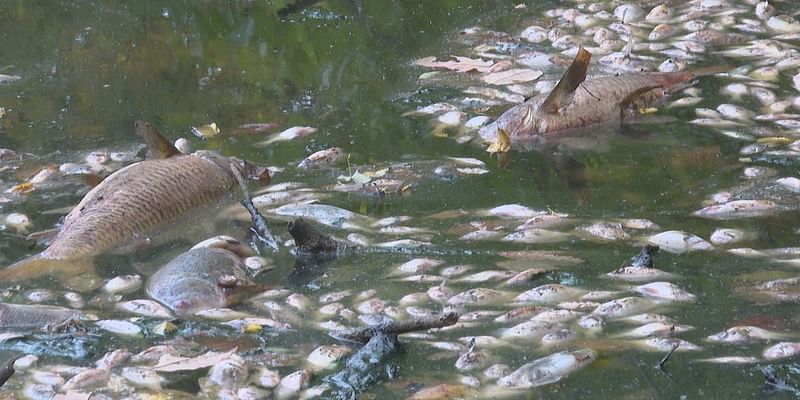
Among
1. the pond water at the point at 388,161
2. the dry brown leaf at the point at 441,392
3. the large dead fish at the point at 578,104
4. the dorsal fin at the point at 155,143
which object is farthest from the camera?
the large dead fish at the point at 578,104

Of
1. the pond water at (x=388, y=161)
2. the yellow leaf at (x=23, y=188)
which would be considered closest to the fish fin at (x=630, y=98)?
the pond water at (x=388, y=161)

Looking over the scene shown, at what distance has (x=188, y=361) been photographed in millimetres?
2889

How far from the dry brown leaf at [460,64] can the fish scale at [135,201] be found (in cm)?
162

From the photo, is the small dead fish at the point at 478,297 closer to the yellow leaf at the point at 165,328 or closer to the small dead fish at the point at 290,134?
the yellow leaf at the point at 165,328

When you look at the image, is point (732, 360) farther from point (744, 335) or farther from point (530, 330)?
point (530, 330)

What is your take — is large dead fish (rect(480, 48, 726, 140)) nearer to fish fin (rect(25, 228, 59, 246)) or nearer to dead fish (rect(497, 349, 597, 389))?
fish fin (rect(25, 228, 59, 246))

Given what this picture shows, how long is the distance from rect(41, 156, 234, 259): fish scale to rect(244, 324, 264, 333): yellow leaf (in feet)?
2.84

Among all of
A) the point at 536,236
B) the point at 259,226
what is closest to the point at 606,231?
the point at 536,236

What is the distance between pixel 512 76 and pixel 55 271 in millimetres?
2512

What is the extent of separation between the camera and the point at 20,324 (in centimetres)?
320

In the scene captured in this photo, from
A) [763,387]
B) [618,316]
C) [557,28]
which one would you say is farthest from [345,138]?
[763,387]

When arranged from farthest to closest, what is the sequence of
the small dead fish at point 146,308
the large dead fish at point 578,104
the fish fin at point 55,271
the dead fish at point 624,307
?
1. the large dead fish at point 578,104
2. the fish fin at point 55,271
3. the small dead fish at point 146,308
4. the dead fish at point 624,307

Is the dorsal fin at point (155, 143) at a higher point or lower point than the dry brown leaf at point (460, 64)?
higher

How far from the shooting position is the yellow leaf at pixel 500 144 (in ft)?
14.9
